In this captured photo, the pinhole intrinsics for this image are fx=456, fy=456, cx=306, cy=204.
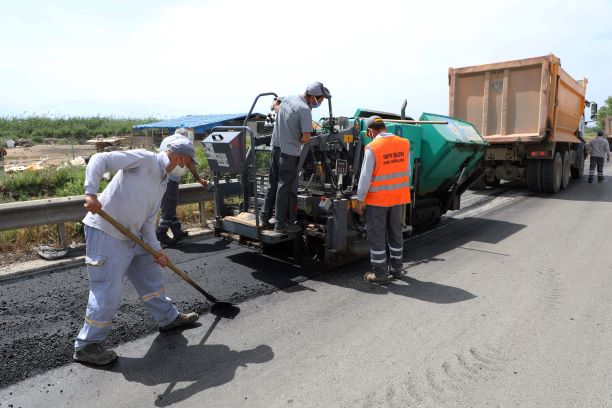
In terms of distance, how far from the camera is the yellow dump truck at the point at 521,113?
32.1 feet

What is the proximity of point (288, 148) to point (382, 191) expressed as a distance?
1048 millimetres

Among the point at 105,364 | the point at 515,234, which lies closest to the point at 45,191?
the point at 105,364

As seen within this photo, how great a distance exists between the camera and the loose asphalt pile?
317 cm

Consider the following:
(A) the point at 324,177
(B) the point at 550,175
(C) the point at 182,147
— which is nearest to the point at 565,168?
(B) the point at 550,175

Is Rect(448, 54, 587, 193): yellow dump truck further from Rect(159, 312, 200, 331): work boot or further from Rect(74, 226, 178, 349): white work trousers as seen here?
Rect(74, 226, 178, 349): white work trousers

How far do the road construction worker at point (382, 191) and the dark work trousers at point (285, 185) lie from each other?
694 millimetres

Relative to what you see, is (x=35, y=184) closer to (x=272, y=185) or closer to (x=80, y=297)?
(x=80, y=297)

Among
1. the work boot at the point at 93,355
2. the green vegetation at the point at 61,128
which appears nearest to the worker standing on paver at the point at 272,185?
the work boot at the point at 93,355

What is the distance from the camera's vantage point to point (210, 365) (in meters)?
3.03

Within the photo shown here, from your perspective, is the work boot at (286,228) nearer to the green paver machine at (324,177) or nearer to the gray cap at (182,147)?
the green paver machine at (324,177)

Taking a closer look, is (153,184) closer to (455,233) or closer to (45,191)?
(455,233)

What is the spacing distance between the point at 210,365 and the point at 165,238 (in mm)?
3206

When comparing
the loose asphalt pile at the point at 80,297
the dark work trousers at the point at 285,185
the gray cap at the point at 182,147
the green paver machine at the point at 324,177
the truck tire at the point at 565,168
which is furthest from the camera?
the truck tire at the point at 565,168

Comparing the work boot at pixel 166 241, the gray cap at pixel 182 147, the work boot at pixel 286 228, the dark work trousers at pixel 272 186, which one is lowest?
the work boot at pixel 166 241
